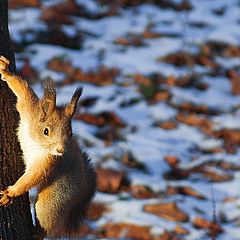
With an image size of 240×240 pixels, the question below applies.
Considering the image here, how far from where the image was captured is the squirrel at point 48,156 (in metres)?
2.26

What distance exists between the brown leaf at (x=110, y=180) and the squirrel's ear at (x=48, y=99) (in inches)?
78.6

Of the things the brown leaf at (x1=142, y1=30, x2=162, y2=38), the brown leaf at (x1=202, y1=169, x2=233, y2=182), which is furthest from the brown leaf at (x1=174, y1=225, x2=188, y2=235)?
the brown leaf at (x1=142, y1=30, x2=162, y2=38)

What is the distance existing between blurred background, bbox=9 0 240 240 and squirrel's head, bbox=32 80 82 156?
0.97 m

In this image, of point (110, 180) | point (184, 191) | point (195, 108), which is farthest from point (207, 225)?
point (195, 108)

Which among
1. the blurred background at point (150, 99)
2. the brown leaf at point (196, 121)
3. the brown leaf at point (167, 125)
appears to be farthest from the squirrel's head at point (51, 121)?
the brown leaf at point (196, 121)

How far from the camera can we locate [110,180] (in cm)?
429

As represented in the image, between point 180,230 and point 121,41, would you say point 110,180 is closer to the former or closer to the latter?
A: point 180,230

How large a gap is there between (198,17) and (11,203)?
546 centimetres

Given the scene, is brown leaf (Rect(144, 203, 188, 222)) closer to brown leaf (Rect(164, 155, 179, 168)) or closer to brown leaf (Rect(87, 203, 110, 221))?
brown leaf (Rect(87, 203, 110, 221))

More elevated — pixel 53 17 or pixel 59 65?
pixel 53 17

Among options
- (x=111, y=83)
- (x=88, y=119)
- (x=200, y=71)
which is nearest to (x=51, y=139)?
(x=88, y=119)

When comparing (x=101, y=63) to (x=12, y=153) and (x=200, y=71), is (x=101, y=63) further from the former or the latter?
(x=12, y=153)

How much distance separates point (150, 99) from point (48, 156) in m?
3.33

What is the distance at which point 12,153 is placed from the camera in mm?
2414
